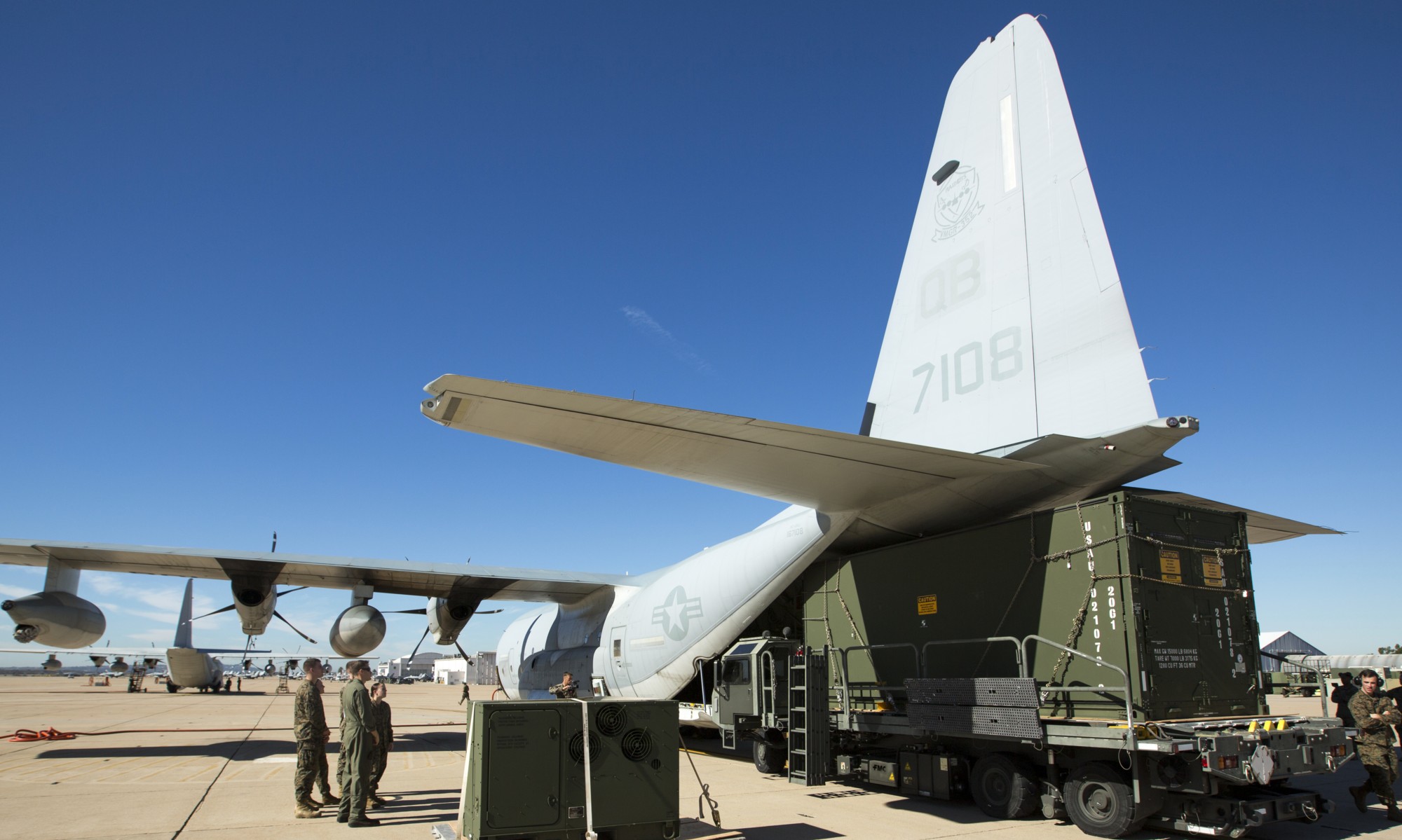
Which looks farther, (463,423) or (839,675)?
(839,675)

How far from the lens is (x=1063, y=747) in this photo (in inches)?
290

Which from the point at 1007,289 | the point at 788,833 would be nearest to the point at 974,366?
the point at 1007,289

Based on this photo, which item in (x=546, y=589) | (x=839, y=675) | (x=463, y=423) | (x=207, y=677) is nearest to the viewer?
(x=463, y=423)

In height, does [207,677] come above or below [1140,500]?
below

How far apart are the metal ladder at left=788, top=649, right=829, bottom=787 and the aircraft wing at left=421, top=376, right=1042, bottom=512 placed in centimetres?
182

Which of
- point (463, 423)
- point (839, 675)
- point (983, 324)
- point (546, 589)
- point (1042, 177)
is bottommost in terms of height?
point (839, 675)

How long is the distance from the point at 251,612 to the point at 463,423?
35.5ft

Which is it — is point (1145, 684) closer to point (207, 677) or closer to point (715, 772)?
point (715, 772)

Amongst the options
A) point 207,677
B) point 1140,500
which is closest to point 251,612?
point 1140,500

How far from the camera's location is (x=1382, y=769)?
25.8 feet

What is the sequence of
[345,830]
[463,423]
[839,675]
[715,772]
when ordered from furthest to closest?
1. [715,772]
2. [839,675]
3. [345,830]
4. [463,423]

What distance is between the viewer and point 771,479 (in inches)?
324

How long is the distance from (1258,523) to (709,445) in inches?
292

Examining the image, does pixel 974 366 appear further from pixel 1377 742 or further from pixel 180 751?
pixel 180 751
